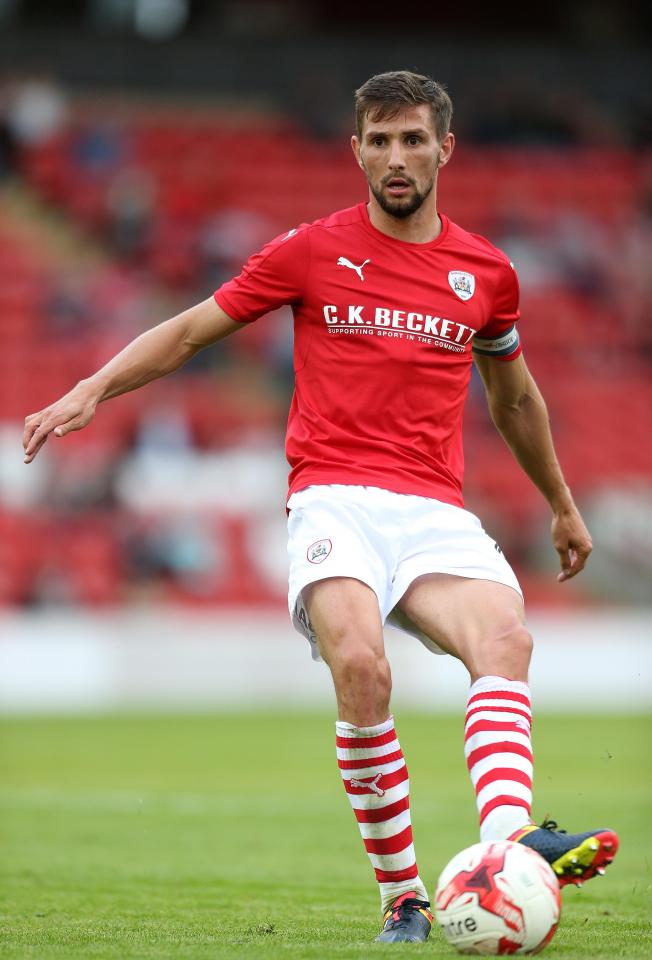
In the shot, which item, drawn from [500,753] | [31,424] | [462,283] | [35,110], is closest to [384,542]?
[500,753]

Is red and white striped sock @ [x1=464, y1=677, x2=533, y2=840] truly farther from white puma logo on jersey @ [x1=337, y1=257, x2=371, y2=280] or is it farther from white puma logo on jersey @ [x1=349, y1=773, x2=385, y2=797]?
white puma logo on jersey @ [x1=337, y1=257, x2=371, y2=280]

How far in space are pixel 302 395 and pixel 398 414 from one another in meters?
0.33

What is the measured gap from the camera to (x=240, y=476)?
19656 millimetres

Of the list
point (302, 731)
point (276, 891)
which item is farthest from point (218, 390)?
point (276, 891)

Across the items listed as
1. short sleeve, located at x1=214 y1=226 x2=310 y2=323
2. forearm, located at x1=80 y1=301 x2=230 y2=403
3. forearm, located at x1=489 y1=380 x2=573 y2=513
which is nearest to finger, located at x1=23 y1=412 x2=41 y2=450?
forearm, located at x1=80 y1=301 x2=230 y2=403

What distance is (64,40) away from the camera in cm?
2541

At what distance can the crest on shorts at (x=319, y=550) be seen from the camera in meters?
→ 4.89

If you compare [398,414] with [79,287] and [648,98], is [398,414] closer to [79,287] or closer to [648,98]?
[79,287]

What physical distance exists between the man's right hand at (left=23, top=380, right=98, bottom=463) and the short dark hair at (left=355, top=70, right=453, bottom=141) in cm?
126

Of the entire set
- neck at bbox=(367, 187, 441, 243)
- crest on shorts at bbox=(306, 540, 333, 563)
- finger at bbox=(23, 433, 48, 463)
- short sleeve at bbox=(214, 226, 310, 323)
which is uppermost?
neck at bbox=(367, 187, 441, 243)

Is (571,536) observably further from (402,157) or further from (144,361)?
(144,361)

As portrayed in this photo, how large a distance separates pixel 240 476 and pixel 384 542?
1471cm

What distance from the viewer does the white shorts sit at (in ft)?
16.2

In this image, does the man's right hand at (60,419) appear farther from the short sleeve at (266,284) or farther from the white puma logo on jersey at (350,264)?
the white puma logo on jersey at (350,264)
